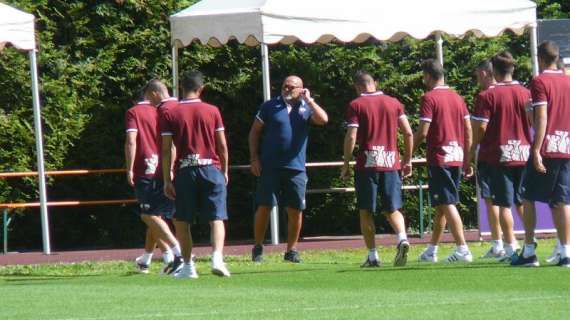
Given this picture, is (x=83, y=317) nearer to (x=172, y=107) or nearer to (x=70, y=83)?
(x=172, y=107)

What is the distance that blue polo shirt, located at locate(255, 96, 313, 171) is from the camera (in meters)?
16.5

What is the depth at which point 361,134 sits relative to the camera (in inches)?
615

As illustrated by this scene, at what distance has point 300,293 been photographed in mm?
12422

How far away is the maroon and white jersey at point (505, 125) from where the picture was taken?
50.3 ft

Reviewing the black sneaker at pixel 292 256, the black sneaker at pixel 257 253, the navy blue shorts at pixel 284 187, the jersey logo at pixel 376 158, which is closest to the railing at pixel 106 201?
the black sneaker at pixel 257 253

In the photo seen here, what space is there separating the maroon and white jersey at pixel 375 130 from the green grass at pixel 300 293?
1113mm

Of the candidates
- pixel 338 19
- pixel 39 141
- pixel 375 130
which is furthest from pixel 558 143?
pixel 39 141

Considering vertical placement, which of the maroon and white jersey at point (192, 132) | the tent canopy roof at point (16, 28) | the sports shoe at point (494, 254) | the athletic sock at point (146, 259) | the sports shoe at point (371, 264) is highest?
the tent canopy roof at point (16, 28)

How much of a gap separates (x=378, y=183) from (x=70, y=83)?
6756mm

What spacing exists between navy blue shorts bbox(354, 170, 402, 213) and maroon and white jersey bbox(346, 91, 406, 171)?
0.23 ft

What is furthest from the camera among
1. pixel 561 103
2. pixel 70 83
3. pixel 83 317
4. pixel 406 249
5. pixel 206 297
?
pixel 70 83

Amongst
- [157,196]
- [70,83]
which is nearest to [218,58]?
[70,83]

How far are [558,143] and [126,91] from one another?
870cm

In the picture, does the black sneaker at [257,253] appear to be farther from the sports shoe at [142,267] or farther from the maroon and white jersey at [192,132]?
the maroon and white jersey at [192,132]
